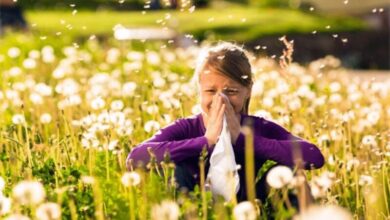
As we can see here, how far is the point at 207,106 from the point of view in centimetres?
405

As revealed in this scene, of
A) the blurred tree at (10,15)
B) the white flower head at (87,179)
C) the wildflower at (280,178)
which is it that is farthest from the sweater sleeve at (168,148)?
the blurred tree at (10,15)

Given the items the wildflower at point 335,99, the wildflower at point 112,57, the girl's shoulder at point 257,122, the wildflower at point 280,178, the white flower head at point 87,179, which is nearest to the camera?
the wildflower at point 280,178

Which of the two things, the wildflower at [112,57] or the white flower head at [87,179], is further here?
the wildflower at [112,57]

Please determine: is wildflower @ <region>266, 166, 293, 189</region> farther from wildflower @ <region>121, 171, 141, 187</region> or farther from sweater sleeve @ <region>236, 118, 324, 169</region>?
sweater sleeve @ <region>236, 118, 324, 169</region>

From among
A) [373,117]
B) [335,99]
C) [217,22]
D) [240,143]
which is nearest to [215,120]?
[240,143]

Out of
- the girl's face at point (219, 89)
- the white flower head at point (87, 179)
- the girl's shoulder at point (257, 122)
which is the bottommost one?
the white flower head at point (87, 179)

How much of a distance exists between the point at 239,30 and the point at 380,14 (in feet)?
11.4

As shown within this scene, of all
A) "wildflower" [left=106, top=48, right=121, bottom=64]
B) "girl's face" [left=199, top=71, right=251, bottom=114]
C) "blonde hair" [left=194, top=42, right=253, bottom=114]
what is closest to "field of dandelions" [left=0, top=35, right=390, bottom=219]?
"blonde hair" [left=194, top=42, right=253, bottom=114]

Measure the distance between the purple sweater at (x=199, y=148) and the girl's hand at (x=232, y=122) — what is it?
34 mm

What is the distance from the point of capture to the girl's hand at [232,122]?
12.8 feet

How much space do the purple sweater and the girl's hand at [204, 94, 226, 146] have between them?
3 cm

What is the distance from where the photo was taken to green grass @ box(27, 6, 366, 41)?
79.4 feet

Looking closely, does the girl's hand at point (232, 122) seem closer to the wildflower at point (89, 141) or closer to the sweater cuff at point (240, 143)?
the sweater cuff at point (240, 143)

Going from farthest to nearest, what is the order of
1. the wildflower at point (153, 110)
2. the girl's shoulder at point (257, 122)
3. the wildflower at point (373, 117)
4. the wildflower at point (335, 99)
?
the wildflower at point (335, 99) < the wildflower at point (373, 117) < the wildflower at point (153, 110) < the girl's shoulder at point (257, 122)
